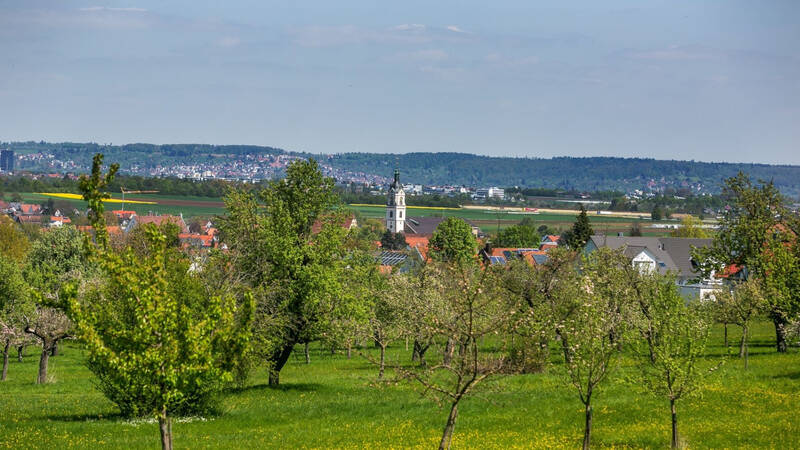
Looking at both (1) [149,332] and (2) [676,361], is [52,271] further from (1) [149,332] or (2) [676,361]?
(1) [149,332]

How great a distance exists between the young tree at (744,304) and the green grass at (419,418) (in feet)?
11.4

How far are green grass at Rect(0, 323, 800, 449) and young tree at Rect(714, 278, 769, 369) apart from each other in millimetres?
3480

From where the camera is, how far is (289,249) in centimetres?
3938

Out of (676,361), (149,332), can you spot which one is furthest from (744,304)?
(149,332)

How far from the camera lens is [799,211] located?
5753 cm

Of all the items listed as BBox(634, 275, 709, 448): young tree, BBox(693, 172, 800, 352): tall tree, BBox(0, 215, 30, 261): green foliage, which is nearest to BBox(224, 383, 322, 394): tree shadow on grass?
BBox(634, 275, 709, 448): young tree

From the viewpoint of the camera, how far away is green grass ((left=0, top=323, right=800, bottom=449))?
2870 centimetres

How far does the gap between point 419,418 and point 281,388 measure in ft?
34.8

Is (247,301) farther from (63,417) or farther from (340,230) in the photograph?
(340,230)

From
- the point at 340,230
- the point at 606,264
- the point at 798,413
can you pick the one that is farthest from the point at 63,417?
the point at 606,264

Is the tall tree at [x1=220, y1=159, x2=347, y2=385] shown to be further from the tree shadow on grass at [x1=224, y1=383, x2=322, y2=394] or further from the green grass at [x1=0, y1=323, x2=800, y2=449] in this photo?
the green grass at [x1=0, y1=323, x2=800, y2=449]

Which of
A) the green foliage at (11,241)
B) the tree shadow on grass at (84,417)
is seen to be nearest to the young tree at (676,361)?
the tree shadow on grass at (84,417)

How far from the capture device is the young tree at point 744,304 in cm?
4781

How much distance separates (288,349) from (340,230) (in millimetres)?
6329
